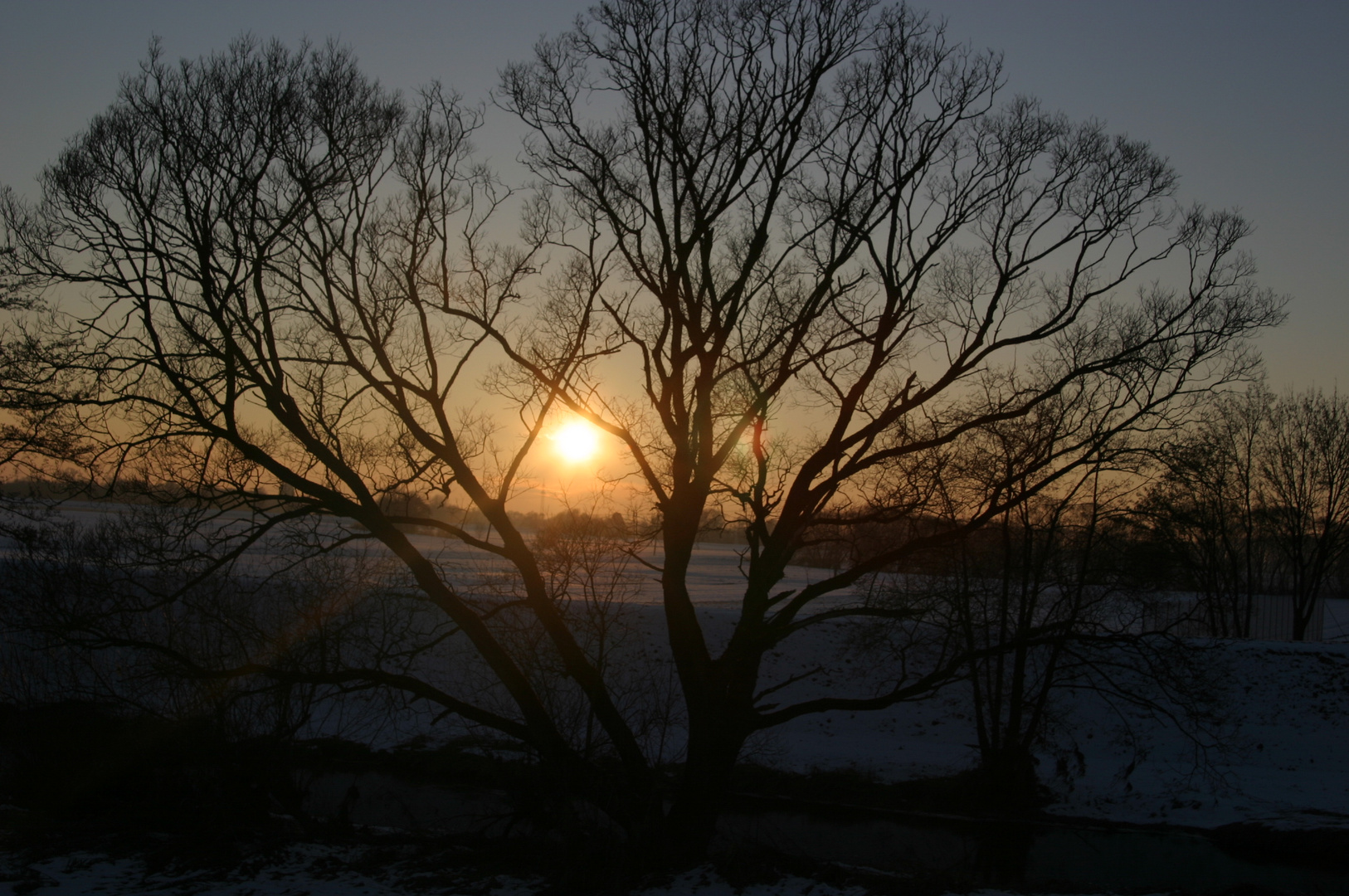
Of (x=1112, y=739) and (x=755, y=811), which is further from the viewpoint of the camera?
(x=1112, y=739)

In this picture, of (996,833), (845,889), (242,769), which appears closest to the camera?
(845,889)

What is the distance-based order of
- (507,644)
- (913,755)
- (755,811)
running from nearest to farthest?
(507,644) < (755,811) < (913,755)

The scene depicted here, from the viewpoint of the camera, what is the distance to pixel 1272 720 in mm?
26969

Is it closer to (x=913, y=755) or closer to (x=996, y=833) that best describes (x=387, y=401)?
(x=996, y=833)

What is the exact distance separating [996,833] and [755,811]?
5.34m

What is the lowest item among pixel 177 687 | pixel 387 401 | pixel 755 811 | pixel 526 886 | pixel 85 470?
pixel 755 811

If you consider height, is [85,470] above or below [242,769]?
above

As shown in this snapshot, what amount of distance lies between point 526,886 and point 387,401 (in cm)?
649

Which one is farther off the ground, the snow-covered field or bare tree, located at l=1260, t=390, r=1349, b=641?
bare tree, located at l=1260, t=390, r=1349, b=641

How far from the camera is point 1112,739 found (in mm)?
26219

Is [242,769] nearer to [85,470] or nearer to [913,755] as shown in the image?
[85,470]

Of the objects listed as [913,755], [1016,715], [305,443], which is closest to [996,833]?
[1016,715]

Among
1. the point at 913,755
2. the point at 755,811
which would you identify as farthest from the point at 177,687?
the point at 913,755

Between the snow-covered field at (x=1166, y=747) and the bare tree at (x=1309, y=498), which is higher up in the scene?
the bare tree at (x=1309, y=498)
